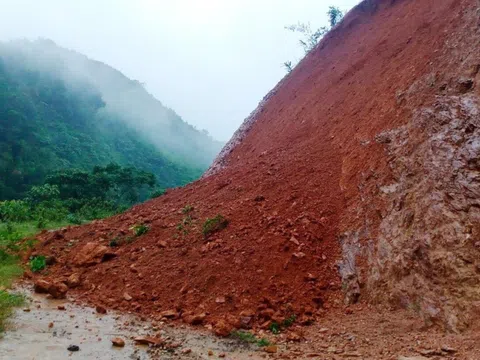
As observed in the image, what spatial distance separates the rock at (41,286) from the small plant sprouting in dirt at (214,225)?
2794mm

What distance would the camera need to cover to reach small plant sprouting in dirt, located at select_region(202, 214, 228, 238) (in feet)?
24.6

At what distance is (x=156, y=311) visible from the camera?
6.02m

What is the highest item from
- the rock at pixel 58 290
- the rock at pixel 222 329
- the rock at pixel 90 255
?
the rock at pixel 222 329

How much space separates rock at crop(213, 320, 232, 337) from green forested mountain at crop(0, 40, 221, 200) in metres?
24.0

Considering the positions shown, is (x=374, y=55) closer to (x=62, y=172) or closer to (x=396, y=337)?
(x=396, y=337)

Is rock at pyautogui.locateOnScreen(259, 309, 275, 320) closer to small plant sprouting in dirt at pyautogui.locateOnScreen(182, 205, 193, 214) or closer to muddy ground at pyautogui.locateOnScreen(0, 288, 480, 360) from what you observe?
muddy ground at pyautogui.locateOnScreen(0, 288, 480, 360)

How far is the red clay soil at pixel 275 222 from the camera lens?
6.00 meters

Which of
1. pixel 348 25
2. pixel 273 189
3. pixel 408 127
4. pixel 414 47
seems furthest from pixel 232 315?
pixel 348 25

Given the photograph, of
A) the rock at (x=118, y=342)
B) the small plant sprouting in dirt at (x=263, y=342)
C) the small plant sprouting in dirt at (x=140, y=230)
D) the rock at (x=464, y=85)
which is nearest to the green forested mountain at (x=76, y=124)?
the small plant sprouting in dirt at (x=140, y=230)

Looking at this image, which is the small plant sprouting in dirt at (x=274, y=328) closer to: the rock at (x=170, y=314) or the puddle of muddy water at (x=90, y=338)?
the puddle of muddy water at (x=90, y=338)

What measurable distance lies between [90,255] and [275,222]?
12.0 ft

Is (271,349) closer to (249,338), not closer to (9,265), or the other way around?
(249,338)

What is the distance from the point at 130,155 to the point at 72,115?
7376 mm

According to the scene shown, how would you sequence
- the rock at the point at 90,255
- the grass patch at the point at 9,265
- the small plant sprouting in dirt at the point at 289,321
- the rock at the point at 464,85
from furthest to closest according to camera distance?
the rock at the point at 90,255
the rock at the point at 464,85
the grass patch at the point at 9,265
the small plant sprouting in dirt at the point at 289,321
